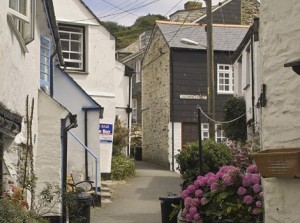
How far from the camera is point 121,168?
2166 centimetres

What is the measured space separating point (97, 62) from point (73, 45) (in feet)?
3.40

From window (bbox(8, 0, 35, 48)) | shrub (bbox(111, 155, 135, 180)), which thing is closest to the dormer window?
window (bbox(8, 0, 35, 48))

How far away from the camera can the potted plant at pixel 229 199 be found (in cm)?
832

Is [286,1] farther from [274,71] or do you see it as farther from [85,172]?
[85,172]

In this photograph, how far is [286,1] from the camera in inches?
217

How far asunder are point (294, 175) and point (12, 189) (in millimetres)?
4292

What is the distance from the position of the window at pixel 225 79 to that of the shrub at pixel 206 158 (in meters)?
13.2

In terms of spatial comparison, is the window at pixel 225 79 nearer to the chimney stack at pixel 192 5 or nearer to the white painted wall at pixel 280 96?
the chimney stack at pixel 192 5

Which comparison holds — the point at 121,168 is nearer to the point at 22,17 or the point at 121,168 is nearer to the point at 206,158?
the point at 206,158

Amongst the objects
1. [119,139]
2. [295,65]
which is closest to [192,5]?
[119,139]

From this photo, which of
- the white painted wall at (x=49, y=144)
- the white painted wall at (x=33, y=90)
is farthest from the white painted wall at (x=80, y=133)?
the white painted wall at (x=49, y=144)

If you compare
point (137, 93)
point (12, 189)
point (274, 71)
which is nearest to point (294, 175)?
point (274, 71)

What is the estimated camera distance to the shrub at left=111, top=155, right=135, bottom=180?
21.4 m

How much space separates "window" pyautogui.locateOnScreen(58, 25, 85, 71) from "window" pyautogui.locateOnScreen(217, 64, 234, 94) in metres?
10.3
